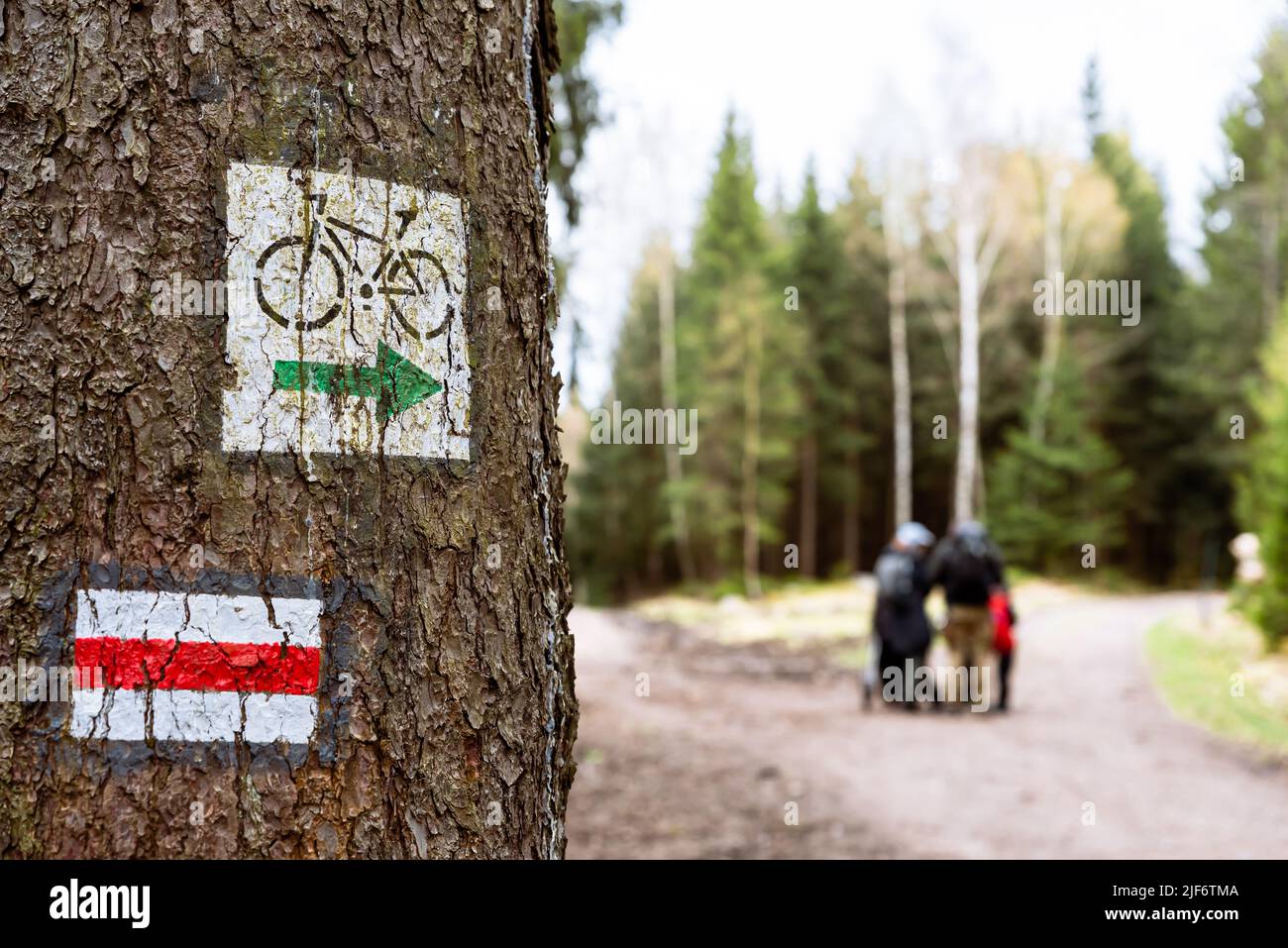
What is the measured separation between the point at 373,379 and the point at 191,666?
43 cm

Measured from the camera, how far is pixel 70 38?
1234mm

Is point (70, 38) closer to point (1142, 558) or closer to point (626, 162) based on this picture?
point (626, 162)

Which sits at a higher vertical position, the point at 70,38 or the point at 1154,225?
the point at 1154,225

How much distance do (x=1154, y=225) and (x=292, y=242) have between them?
1376 inches

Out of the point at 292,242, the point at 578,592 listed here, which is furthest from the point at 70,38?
the point at 578,592

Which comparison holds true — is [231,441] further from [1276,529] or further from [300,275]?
[1276,529]

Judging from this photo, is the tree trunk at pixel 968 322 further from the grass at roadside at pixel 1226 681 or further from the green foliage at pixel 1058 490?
the green foliage at pixel 1058 490

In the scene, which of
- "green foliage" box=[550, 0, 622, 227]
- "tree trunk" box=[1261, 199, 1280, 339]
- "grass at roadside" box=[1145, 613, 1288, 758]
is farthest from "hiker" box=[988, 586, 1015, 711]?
"tree trunk" box=[1261, 199, 1280, 339]

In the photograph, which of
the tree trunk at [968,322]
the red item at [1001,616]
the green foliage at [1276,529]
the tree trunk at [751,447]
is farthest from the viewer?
the tree trunk at [751,447]

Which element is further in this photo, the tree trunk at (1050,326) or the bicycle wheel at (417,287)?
the tree trunk at (1050,326)

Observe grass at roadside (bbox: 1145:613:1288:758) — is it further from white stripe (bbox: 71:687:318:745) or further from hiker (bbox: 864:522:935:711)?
white stripe (bbox: 71:687:318:745)

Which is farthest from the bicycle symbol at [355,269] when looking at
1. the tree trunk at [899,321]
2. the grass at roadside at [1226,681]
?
the tree trunk at [899,321]

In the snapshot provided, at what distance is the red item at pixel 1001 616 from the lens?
888cm
